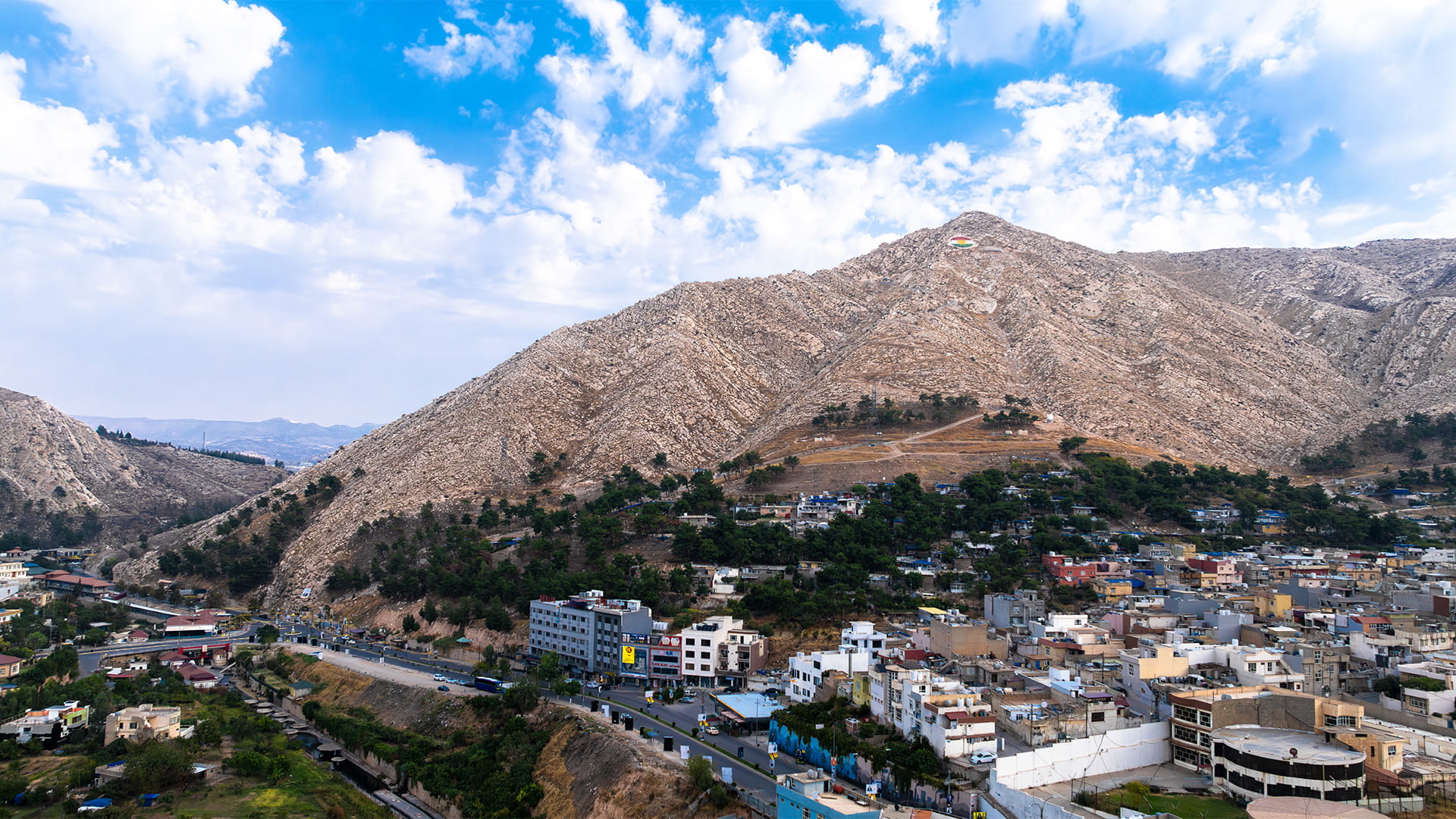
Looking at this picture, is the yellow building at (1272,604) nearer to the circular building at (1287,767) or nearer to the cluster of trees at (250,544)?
the circular building at (1287,767)

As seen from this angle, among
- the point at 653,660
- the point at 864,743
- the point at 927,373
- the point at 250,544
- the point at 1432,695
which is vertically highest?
the point at 927,373

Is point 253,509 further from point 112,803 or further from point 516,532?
point 112,803

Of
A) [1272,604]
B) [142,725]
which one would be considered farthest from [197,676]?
[1272,604]

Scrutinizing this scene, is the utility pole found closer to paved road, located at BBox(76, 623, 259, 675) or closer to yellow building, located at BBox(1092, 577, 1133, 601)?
paved road, located at BBox(76, 623, 259, 675)

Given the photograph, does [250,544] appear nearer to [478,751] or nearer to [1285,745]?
[478,751]

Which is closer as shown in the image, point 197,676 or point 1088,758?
point 1088,758

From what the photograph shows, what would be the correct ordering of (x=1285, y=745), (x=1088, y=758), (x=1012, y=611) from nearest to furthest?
(x=1285, y=745) → (x=1088, y=758) → (x=1012, y=611)

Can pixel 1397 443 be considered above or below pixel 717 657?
above

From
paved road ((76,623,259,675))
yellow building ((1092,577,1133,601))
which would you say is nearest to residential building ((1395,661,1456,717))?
yellow building ((1092,577,1133,601))
